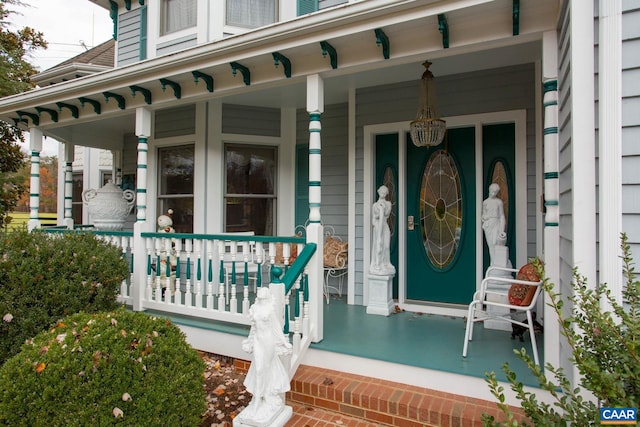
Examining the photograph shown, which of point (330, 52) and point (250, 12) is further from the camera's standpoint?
point (250, 12)

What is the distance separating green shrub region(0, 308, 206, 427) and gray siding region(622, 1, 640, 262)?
95.6 inches

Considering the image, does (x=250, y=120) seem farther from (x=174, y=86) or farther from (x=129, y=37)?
(x=129, y=37)

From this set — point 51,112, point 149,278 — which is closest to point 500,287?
point 149,278

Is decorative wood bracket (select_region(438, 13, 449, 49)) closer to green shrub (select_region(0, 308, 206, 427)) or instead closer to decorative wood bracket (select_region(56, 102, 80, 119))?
green shrub (select_region(0, 308, 206, 427))

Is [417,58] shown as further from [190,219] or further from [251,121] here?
[190,219]

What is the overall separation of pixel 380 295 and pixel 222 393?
6.10 ft

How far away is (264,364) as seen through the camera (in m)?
2.42

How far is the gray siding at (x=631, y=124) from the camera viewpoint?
1827 mm

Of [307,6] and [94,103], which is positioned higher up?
[307,6]

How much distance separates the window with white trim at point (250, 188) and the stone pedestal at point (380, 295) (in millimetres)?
1783

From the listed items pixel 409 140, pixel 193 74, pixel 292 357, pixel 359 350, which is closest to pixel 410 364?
pixel 359 350

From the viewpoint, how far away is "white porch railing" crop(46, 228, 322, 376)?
3016 millimetres

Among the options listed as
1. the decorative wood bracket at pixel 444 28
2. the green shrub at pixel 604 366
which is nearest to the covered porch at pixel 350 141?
the decorative wood bracket at pixel 444 28

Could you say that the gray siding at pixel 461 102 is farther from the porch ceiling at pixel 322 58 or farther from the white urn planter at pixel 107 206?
the white urn planter at pixel 107 206
